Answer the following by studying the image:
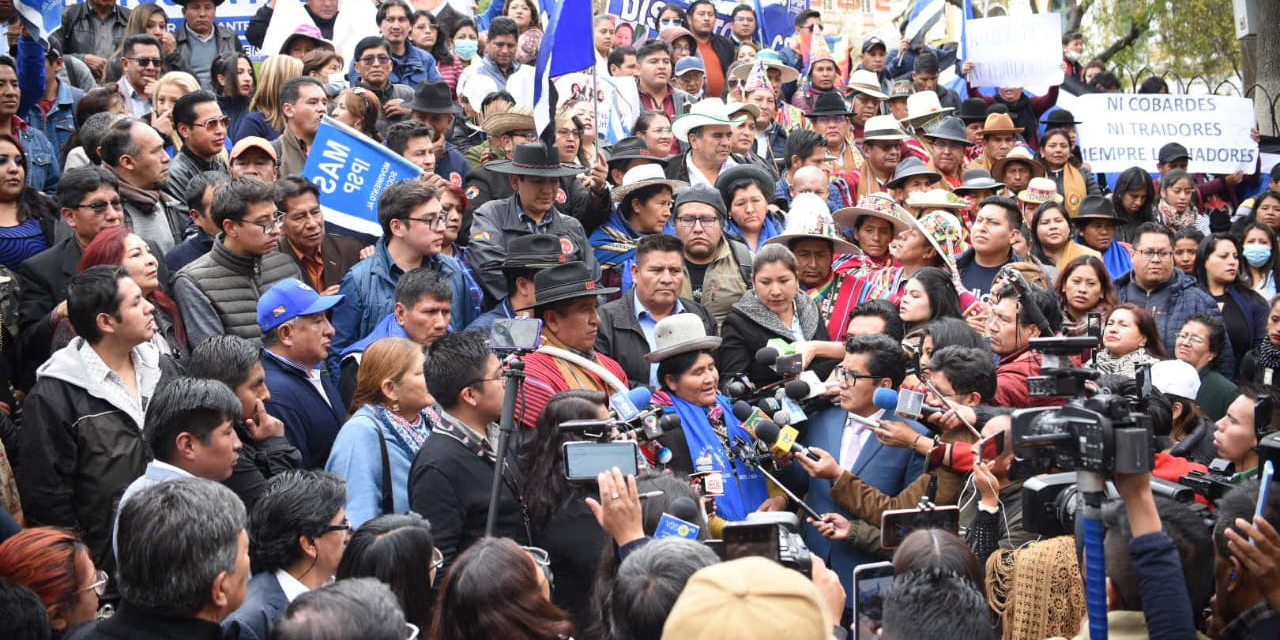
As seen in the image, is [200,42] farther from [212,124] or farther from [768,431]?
[768,431]

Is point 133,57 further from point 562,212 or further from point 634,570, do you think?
point 634,570

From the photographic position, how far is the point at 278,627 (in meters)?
3.59

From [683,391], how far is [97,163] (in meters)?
3.99

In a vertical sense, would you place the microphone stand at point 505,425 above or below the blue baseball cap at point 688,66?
below

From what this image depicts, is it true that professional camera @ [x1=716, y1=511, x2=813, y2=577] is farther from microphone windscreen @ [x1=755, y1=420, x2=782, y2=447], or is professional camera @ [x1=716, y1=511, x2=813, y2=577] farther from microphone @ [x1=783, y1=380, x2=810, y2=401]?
microphone @ [x1=783, y1=380, x2=810, y2=401]

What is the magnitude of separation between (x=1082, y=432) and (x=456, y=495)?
7.93 feet

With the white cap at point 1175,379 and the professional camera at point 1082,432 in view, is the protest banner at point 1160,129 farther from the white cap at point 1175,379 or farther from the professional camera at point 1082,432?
the professional camera at point 1082,432

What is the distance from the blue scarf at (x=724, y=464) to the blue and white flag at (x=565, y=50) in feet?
12.7

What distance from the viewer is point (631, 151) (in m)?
10.4

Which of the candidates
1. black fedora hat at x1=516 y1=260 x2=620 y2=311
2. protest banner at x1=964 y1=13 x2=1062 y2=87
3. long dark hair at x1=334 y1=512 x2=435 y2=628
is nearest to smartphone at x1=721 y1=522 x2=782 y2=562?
long dark hair at x1=334 y1=512 x2=435 y2=628

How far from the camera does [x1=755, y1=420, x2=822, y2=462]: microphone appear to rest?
607 centimetres

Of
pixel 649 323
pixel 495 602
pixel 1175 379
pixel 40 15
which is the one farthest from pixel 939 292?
pixel 40 15

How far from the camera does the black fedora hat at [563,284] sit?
22.2ft

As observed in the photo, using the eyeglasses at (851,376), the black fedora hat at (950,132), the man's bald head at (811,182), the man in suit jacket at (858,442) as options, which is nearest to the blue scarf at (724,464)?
the man in suit jacket at (858,442)
